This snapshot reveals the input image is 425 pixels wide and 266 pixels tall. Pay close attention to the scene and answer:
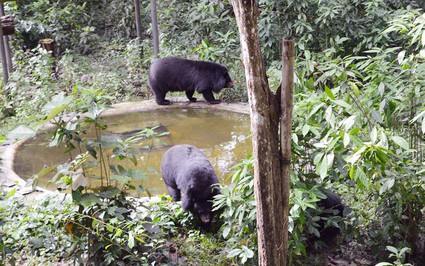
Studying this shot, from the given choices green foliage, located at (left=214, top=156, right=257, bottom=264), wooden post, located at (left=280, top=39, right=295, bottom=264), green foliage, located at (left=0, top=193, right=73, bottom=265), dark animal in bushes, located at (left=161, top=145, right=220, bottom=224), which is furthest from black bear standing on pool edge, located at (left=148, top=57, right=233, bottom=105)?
wooden post, located at (left=280, top=39, right=295, bottom=264)

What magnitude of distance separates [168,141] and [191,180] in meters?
2.39

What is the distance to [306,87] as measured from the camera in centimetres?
426

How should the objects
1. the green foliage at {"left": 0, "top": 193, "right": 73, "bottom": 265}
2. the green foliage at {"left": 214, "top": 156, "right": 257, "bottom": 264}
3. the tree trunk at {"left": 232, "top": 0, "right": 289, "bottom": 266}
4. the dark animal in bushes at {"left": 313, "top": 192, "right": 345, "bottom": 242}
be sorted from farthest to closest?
the dark animal in bushes at {"left": 313, "top": 192, "right": 345, "bottom": 242} → the green foliage at {"left": 0, "top": 193, "right": 73, "bottom": 265} → the green foliage at {"left": 214, "top": 156, "right": 257, "bottom": 264} → the tree trunk at {"left": 232, "top": 0, "right": 289, "bottom": 266}

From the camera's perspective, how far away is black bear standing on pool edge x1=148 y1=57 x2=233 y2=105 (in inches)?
360

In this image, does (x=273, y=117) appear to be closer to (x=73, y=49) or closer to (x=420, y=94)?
(x=420, y=94)

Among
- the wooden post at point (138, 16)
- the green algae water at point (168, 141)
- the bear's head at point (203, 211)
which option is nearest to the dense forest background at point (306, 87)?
the bear's head at point (203, 211)

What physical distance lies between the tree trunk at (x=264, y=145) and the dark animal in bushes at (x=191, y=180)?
1455mm

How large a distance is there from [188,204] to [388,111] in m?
2.04

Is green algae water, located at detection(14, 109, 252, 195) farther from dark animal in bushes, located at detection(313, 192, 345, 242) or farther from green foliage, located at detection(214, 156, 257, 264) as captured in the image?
green foliage, located at detection(214, 156, 257, 264)

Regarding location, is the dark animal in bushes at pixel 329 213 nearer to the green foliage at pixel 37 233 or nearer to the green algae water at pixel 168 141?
the green algae water at pixel 168 141

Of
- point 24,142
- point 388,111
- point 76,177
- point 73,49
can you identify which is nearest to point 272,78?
point 24,142

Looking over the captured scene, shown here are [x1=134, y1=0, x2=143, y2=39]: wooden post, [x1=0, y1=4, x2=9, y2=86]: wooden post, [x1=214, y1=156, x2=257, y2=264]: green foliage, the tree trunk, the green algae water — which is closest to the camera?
the tree trunk

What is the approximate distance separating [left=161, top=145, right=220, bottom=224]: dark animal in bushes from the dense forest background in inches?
11.9

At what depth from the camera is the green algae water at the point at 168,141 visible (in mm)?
6617
